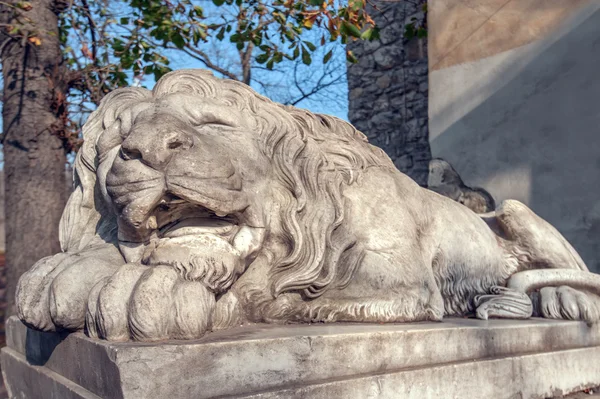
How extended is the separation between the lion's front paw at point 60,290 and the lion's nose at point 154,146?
0.40 m

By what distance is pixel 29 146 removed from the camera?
478 cm

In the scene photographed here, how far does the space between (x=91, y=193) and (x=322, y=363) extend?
4.05ft

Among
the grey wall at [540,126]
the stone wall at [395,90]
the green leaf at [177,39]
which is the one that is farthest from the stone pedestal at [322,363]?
the stone wall at [395,90]

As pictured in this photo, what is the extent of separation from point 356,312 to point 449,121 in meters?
4.71

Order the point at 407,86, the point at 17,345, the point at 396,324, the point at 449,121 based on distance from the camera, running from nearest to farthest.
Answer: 1. the point at 396,324
2. the point at 17,345
3. the point at 449,121
4. the point at 407,86

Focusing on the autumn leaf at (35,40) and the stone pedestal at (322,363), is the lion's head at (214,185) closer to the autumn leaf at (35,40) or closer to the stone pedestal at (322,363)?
the stone pedestal at (322,363)

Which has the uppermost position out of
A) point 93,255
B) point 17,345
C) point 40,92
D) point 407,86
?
point 407,86

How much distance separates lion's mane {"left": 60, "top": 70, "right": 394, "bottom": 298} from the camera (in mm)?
2494

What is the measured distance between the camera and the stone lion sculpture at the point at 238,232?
83.5 inches

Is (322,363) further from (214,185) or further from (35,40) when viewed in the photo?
(35,40)

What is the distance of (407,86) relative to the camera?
1077cm

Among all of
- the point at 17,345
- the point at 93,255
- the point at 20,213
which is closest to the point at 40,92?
the point at 20,213

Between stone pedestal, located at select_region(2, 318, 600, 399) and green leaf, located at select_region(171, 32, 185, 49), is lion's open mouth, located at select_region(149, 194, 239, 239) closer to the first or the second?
stone pedestal, located at select_region(2, 318, 600, 399)

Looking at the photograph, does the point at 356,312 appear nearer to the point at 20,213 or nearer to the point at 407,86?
the point at 20,213
